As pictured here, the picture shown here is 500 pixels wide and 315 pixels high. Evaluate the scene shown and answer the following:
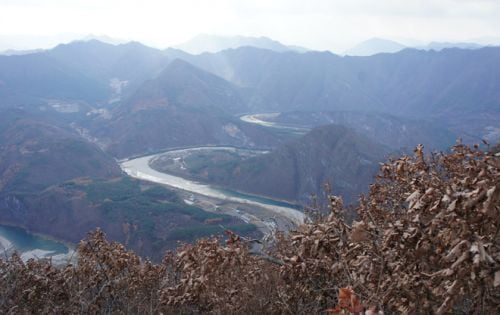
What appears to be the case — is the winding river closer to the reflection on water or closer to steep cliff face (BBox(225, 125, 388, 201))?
steep cliff face (BBox(225, 125, 388, 201))

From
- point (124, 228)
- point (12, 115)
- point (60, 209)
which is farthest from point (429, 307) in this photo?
point (12, 115)

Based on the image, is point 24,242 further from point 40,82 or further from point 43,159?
point 40,82

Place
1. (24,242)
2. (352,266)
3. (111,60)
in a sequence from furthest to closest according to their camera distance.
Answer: (111,60)
(24,242)
(352,266)

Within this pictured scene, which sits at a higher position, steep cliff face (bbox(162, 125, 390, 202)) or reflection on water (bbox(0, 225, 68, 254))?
steep cliff face (bbox(162, 125, 390, 202))

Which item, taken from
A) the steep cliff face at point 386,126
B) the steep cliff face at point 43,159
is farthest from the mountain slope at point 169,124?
the steep cliff face at point 386,126

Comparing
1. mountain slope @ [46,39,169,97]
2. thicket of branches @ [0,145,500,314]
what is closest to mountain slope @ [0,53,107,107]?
mountain slope @ [46,39,169,97]

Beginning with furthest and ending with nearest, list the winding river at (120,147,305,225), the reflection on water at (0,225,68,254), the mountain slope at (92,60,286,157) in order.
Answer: the mountain slope at (92,60,286,157) < the winding river at (120,147,305,225) < the reflection on water at (0,225,68,254)

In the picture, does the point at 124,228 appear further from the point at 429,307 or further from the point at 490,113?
the point at 490,113

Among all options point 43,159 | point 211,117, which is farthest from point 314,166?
point 211,117
